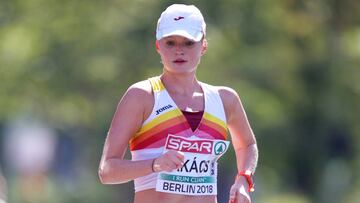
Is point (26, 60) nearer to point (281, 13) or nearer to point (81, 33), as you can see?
point (81, 33)

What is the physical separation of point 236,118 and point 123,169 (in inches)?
31.5

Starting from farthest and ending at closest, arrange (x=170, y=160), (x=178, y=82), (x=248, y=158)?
(x=248, y=158) < (x=178, y=82) < (x=170, y=160)

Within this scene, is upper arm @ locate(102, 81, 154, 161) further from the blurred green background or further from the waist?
the blurred green background

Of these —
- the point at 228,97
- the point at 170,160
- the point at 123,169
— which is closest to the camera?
the point at 170,160

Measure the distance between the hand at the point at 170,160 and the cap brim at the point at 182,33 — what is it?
626 mm

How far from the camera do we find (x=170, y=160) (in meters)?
7.33

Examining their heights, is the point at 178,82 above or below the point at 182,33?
below

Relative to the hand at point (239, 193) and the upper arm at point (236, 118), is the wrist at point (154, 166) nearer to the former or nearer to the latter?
the hand at point (239, 193)

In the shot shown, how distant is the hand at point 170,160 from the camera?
7.33m

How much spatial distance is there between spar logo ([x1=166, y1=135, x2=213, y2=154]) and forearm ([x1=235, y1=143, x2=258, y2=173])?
0.38m

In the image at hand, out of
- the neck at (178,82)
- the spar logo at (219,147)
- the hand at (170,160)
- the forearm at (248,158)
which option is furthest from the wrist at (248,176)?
the hand at (170,160)

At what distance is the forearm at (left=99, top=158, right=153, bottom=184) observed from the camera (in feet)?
24.4

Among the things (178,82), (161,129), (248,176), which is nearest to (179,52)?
(178,82)

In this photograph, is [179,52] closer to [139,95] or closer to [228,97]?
[139,95]
